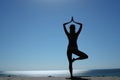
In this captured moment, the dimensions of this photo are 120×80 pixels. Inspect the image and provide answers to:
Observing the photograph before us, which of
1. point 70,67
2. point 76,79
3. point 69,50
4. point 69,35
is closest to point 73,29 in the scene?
point 69,35

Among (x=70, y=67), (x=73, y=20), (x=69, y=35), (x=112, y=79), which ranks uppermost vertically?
(x=73, y=20)

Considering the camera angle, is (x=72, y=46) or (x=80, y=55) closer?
(x=80, y=55)

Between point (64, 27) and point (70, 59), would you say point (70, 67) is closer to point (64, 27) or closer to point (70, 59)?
point (70, 59)

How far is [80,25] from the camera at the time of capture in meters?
10.2

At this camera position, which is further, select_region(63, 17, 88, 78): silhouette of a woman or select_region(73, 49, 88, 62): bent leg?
select_region(63, 17, 88, 78): silhouette of a woman

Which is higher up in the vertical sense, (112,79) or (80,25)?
(80,25)

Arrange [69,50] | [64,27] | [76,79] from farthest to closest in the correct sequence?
[64,27]
[69,50]
[76,79]

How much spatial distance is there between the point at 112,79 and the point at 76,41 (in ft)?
7.50

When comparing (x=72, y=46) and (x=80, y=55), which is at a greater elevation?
(x=72, y=46)

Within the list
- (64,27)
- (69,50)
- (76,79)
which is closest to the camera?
(76,79)

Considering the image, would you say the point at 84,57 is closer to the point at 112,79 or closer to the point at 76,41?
the point at 76,41

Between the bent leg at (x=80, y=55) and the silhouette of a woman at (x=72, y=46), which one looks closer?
the bent leg at (x=80, y=55)

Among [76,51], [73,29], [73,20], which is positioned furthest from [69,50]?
[73,20]

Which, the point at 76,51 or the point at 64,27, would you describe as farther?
the point at 64,27
